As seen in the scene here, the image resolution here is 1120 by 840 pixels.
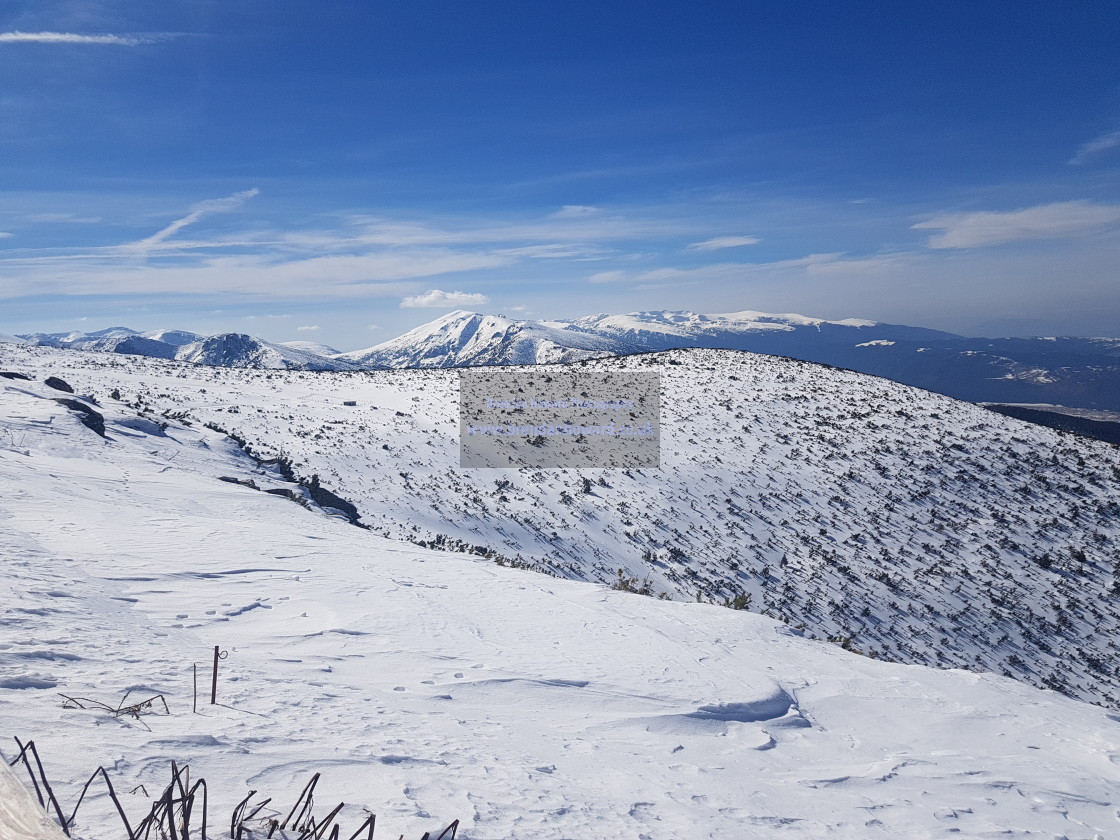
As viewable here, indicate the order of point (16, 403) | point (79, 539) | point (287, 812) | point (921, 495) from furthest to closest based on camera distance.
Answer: point (921, 495) < point (16, 403) < point (79, 539) < point (287, 812)

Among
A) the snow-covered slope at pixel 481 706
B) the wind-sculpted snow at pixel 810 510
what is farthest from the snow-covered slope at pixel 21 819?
the wind-sculpted snow at pixel 810 510

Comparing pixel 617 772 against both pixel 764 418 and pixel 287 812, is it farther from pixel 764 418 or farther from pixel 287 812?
pixel 764 418

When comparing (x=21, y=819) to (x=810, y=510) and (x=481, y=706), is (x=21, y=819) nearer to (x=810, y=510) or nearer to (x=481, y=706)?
(x=481, y=706)

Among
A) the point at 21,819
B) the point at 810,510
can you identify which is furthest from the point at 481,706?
the point at 810,510

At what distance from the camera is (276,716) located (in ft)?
10.1

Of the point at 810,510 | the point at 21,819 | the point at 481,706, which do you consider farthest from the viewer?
the point at 810,510

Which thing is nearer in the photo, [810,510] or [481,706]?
[481,706]

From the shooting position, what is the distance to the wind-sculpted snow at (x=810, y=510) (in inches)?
677

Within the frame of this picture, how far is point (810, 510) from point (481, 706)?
74.7ft

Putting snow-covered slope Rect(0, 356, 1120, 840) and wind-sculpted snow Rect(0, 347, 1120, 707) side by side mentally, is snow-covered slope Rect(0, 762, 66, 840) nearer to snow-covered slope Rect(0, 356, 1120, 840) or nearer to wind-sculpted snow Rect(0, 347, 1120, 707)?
snow-covered slope Rect(0, 356, 1120, 840)

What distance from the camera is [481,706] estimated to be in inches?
158

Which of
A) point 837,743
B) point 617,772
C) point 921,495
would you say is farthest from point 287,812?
point 921,495

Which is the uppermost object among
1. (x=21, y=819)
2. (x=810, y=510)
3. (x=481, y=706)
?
(x=21, y=819)

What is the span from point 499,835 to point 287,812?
0.88 meters
